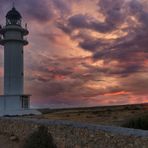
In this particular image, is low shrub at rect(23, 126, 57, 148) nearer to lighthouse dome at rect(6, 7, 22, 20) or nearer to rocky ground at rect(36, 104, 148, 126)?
rocky ground at rect(36, 104, 148, 126)

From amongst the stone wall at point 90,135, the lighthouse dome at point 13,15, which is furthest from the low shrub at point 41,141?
the lighthouse dome at point 13,15

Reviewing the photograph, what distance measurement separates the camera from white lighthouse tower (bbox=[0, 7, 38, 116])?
39.9 meters

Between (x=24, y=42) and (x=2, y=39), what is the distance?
2781 mm

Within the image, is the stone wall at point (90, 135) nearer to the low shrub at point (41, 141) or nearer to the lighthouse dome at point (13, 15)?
the low shrub at point (41, 141)

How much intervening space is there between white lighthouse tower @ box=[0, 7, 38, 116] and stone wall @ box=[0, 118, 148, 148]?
21.4 meters

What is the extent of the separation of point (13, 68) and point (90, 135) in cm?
2841

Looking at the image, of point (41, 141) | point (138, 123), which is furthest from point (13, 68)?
point (138, 123)

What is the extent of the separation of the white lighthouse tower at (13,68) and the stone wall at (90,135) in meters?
21.4

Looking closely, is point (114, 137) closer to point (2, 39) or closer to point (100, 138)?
point (100, 138)

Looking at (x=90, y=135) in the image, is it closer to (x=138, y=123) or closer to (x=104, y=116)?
(x=138, y=123)

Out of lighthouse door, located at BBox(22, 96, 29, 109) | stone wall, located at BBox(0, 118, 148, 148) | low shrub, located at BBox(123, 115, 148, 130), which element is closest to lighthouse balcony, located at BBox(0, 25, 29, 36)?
lighthouse door, located at BBox(22, 96, 29, 109)

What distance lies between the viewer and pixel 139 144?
416 inches

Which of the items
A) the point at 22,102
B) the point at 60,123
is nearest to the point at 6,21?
the point at 22,102

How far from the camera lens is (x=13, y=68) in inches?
1582
